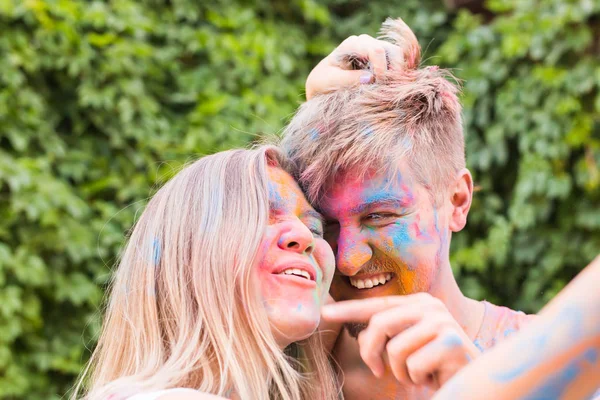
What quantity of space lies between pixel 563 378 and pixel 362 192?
1282mm

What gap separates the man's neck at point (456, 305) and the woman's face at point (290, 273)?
41 cm

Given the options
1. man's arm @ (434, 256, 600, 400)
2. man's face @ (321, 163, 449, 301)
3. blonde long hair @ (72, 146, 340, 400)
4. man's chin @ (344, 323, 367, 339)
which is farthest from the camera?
man's chin @ (344, 323, 367, 339)

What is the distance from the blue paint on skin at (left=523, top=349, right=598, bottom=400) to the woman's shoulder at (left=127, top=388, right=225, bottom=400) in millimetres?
803

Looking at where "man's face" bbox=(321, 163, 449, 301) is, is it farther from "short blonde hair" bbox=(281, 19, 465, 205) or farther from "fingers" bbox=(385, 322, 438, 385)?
"fingers" bbox=(385, 322, 438, 385)

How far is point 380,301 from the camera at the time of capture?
52.3 inches

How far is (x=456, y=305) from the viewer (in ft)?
7.57

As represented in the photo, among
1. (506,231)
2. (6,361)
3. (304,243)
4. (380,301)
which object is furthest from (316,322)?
(506,231)

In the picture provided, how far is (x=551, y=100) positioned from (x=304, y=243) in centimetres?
286

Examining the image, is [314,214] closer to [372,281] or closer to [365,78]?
[372,281]

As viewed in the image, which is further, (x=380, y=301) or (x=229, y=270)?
(x=229, y=270)

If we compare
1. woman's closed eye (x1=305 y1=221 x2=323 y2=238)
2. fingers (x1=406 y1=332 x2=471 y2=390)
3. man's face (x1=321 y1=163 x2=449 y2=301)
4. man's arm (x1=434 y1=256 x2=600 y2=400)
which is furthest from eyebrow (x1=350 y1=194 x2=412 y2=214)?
man's arm (x1=434 y1=256 x2=600 y2=400)

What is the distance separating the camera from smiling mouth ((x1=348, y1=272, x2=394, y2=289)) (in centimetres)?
215

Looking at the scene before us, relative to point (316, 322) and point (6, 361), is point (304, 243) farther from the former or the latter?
point (6, 361)

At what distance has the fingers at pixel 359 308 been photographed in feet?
4.13
